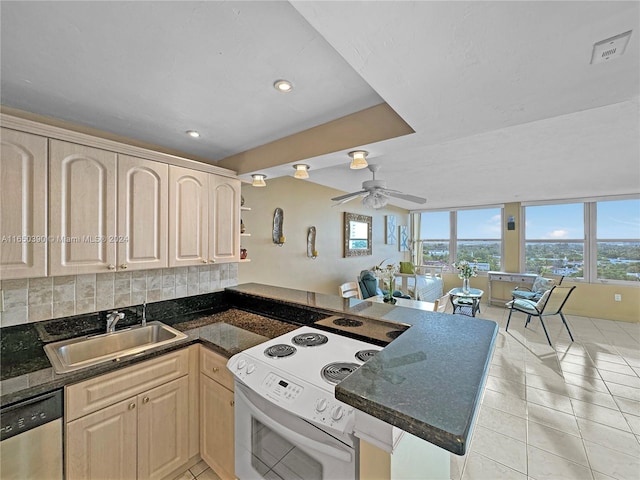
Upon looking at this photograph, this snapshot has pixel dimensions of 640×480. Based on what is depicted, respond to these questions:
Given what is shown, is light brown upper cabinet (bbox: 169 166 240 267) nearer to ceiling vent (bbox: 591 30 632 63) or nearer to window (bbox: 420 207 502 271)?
ceiling vent (bbox: 591 30 632 63)

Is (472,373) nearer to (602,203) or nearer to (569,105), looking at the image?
(569,105)

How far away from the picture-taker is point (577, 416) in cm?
218

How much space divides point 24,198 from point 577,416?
4.23m

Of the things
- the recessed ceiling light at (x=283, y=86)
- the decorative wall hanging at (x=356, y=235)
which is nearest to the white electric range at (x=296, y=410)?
the recessed ceiling light at (x=283, y=86)

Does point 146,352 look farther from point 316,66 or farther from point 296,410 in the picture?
point 316,66

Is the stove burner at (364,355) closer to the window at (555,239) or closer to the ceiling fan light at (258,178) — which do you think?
the ceiling fan light at (258,178)

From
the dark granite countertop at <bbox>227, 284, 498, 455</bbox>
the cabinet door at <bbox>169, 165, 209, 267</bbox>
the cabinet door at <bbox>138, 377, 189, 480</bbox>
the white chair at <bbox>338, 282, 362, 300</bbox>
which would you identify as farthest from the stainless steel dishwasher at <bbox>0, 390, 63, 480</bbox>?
the white chair at <bbox>338, 282, 362, 300</bbox>

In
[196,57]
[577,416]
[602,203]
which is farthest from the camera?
[602,203]

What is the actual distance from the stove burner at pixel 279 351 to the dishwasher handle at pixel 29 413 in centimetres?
97

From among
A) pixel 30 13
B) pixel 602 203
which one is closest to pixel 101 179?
pixel 30 13

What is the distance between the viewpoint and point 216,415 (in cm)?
159

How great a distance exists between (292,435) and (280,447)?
0.65 ft

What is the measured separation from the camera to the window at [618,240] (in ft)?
15.8

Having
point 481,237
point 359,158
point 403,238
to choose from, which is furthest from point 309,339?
point 481,237
